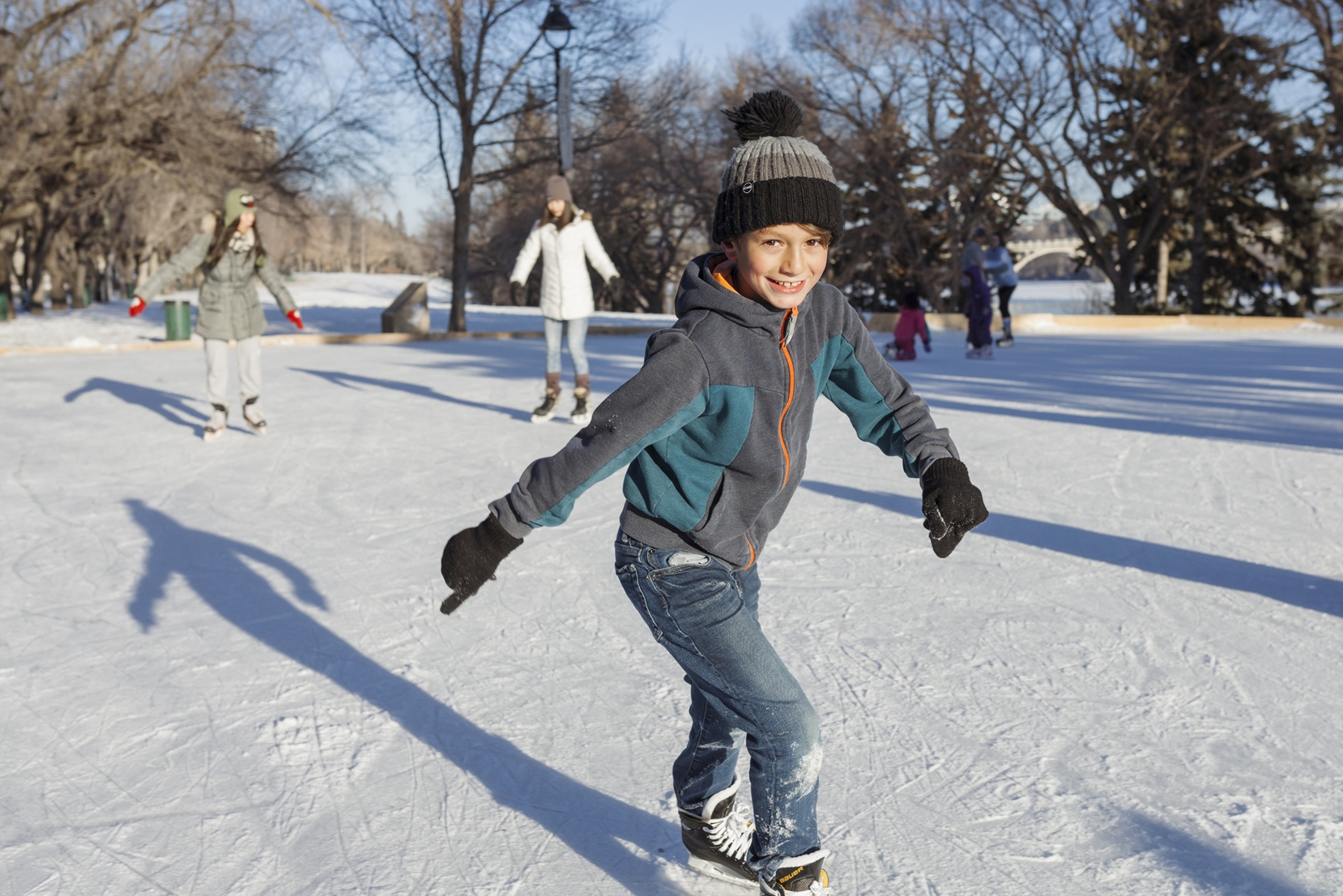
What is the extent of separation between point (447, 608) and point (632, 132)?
17.5 m

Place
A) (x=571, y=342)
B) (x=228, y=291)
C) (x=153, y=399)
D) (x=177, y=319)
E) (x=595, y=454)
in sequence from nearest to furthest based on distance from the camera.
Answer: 1. (x=595, y=454)
2. (x=228, y=291)
3. (x=571, y=342)
4. (x=153, y=399)
5. (x=177, y=319)

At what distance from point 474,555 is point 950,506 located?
787mm

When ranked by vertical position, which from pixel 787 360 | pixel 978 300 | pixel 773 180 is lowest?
pixel 787 360

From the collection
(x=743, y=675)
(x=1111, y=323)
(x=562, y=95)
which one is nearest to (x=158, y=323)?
(x=562, y=95)

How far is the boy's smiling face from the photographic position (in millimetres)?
1754

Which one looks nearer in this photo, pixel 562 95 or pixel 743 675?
pixel 743 675

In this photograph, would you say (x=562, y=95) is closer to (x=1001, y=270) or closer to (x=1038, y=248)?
(x=1001, y=270)

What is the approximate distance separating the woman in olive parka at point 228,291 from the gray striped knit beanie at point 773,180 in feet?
18.4

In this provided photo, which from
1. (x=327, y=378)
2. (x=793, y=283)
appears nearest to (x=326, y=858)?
(x=793, y=283)

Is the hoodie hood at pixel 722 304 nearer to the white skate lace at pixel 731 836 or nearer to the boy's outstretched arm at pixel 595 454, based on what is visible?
the boy's outstretched arm at pixel 595 454

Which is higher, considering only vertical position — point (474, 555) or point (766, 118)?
point (766, 118)

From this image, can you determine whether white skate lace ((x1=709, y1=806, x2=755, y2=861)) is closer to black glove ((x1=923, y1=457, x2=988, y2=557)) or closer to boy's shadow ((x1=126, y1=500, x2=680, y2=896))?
boy's shadow ((x1=126, y1=500, x2=680, y2=896))

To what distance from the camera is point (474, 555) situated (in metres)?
1.78

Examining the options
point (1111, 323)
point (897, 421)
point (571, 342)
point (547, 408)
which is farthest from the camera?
point (1111, 323)
